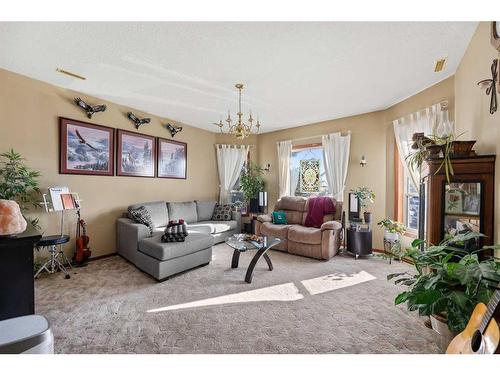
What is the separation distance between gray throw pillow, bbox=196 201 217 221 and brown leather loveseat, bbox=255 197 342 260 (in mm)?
1211

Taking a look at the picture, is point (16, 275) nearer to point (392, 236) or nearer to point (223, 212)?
point (223, 212)

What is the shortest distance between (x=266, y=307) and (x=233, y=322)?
0.39 m

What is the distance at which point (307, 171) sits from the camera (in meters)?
4.97

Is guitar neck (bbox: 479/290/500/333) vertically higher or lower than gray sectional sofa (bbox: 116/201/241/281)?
higher

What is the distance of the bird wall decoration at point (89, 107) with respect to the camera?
3254 millimetres

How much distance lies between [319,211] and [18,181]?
14.3ft

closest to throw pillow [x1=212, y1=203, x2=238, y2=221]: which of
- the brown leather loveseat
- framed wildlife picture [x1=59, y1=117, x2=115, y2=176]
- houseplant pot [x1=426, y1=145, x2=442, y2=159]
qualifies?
the brown leather loveseat

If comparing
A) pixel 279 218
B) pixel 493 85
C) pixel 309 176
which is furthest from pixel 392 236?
pixel 493 85

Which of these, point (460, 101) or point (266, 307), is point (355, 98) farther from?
point (266, 307)

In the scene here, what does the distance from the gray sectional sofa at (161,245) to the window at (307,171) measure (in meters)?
2.08

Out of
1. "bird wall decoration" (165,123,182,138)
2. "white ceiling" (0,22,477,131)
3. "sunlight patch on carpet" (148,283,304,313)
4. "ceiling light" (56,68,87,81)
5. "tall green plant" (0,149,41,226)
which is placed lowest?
"sunlight patch on carpet" (148,283,304,313)

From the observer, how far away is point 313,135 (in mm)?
4797

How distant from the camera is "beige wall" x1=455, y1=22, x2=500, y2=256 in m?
1.65

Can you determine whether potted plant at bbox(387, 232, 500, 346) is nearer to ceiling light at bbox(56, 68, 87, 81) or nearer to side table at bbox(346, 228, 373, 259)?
side table at bbox(346, 228, 373, 259)
